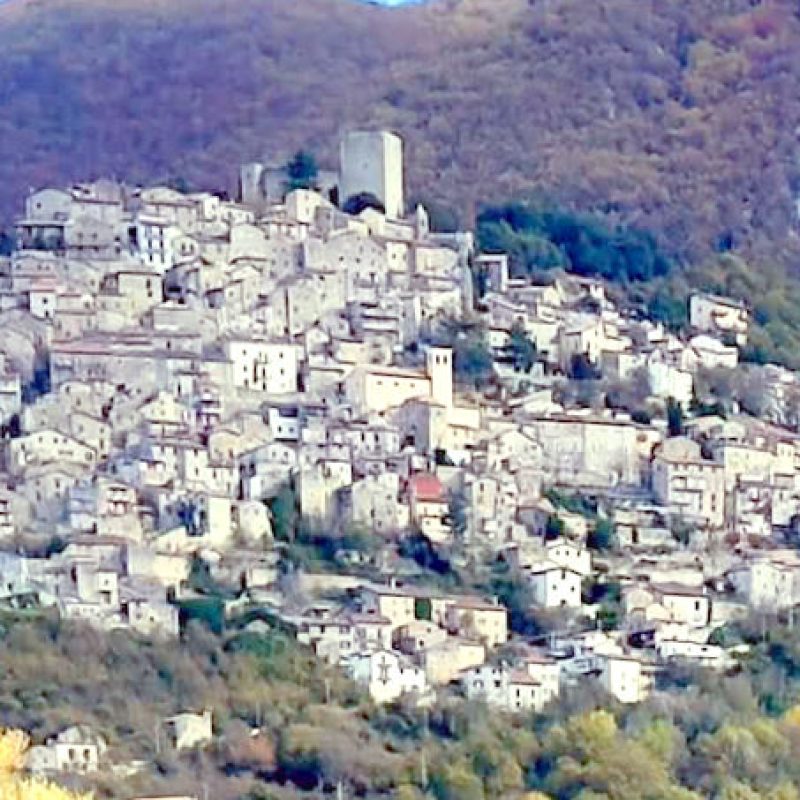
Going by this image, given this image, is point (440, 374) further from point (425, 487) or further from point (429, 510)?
point (429, 510)

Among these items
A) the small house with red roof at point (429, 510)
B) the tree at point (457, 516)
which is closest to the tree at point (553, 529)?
the tree at point (457, 516)

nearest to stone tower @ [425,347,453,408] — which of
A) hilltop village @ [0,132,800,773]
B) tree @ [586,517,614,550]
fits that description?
hilltop village @ [0,132,800,773]

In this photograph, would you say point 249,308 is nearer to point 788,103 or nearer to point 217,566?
point 217,566

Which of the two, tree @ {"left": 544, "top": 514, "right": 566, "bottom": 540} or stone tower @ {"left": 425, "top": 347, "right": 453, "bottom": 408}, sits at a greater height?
stone tower @ {"left": 425, "top": 347, "right": 453, "bottom": 408}

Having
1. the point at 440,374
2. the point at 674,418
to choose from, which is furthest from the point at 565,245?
the point at 440,374

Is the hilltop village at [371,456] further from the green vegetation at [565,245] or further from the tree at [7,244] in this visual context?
the green vegetation at [565,245]

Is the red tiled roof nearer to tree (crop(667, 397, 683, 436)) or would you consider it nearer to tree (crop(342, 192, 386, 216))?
tree (crop(667, 397, 683, 436))

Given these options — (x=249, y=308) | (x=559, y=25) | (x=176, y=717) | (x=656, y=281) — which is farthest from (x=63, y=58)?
(x=176, y=717)
